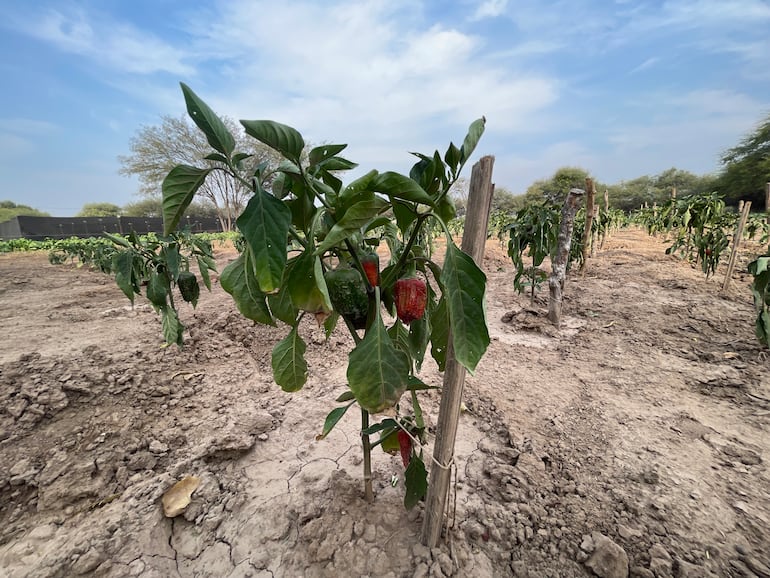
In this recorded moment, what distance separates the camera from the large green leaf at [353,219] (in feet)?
2.07

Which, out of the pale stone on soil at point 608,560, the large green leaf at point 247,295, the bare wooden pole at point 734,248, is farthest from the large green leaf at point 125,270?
the bare wooden pole at point 734,248

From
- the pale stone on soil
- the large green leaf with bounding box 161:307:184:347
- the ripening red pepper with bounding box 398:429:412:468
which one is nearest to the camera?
the pale stone on soil

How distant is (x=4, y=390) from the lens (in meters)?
2.07

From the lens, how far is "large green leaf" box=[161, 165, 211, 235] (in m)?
0.69

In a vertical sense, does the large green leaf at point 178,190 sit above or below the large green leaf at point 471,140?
below

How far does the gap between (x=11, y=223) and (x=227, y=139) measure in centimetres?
3388

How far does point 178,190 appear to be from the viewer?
2.28 feet

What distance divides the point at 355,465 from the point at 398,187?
151 centimetres

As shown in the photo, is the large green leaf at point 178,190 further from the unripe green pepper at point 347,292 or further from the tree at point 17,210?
the tree at point 17,210

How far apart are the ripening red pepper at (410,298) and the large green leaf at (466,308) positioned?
0.13 metres

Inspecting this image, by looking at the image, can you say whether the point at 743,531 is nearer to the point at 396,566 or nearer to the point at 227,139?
the point at 396,566

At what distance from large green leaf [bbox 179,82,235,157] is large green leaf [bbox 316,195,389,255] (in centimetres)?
28

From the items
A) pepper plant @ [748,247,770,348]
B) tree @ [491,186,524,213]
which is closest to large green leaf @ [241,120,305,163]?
pepper plant @ [748,247,770,348]

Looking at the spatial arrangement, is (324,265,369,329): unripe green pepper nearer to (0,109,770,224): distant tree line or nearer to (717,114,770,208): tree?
(0,109,770,224): distant tree line
